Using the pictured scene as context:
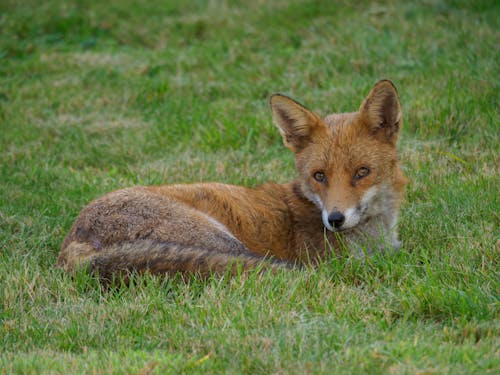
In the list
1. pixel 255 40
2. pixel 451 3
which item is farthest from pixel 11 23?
Answer: pixel 451 3

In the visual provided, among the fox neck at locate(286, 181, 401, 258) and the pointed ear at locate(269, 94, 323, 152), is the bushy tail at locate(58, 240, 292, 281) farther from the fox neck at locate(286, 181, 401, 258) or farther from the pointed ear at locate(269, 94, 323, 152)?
the pointed ear at locate(269, 94, 323, 152)

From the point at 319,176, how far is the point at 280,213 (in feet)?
1.79

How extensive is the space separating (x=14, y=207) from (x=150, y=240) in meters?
2.56

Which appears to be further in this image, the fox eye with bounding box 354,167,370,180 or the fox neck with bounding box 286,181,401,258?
the fox neck with bounding box 286,181,401,258

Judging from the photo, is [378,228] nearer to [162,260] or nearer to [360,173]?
[360,173]

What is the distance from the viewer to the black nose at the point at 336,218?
5137 mm

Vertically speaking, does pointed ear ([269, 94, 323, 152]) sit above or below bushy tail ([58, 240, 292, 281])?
above

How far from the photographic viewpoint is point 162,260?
480cm

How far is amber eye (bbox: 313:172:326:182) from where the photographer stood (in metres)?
5.57

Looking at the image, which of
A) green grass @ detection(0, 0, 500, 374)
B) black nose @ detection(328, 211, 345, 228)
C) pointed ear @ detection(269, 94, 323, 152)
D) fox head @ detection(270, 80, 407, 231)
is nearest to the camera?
green grass @ detection(0, 0, 500, 374)

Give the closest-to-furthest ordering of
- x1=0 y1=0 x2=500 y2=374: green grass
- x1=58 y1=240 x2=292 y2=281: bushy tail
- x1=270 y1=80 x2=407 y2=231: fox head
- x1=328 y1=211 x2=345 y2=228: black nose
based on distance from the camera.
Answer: x1=0 y1=0 x2=500 y2=374: green grass
x1=58 y1=240 x2=292 y2=281: bushy tail
x1=328 y1=211 x2=345 y2=228: black nose
x1=270 y1=80 x2=407 y2=231: fox head

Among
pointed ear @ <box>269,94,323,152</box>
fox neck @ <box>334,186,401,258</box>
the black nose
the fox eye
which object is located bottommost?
fox neck @ <box>334,186,401,258</box>

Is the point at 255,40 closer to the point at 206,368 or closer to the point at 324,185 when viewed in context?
the point at 324,185

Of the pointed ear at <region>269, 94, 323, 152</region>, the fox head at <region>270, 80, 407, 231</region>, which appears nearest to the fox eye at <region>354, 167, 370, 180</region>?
the fox head at <region>270, 80, 407, 231</region>
